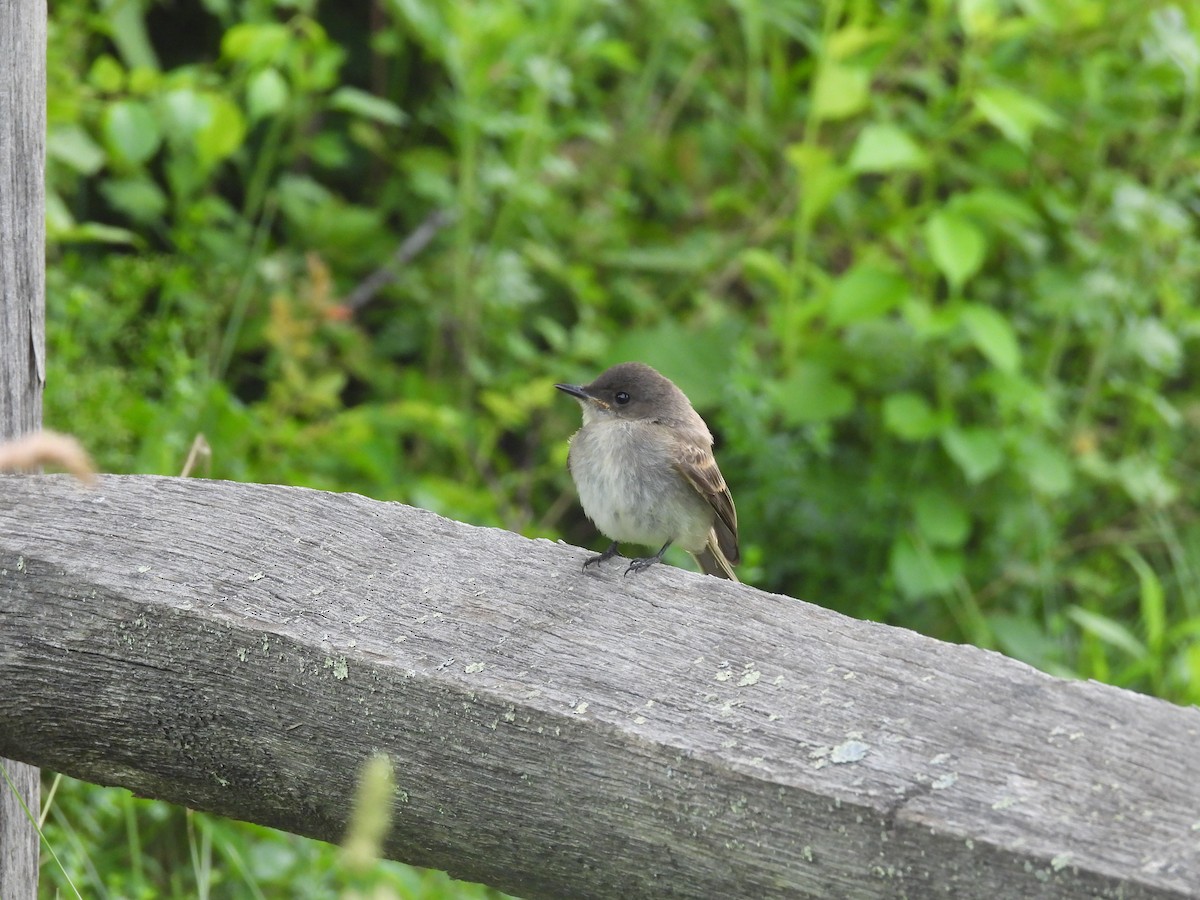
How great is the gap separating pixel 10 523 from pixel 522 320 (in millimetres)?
4369

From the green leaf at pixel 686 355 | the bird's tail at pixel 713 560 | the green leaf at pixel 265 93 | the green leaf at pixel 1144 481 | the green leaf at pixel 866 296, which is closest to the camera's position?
the bird's tail at pixel 713 560

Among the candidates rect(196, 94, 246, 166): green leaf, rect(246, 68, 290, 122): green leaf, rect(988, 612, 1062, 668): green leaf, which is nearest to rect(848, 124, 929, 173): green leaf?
rect(988, 612, 1062, 668): green leaf

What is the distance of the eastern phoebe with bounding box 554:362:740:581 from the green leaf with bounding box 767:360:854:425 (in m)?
1.43

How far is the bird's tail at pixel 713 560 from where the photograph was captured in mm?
4039

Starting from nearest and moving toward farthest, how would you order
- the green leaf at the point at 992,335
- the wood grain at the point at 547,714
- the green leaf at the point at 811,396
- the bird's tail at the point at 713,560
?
the wood grain at the point at 547,714 < the bird's tail at the point at 713,560 < the green leaf at the point at 992,335 < the green leaf at the point at 811,396

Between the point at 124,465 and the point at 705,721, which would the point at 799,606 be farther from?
the point at 124,465

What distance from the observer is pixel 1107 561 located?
6.00 meters

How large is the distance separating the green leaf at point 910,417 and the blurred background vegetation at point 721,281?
0.05 ft

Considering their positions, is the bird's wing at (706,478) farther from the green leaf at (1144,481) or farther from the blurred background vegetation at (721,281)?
the green leaf at (1144,481)

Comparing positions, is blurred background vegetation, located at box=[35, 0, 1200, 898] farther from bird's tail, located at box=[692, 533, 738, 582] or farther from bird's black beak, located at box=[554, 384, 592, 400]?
bird's black beak, located at box=[554, 384, 592, 400]

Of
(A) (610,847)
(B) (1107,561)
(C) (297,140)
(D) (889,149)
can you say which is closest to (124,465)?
(C) (297,140)

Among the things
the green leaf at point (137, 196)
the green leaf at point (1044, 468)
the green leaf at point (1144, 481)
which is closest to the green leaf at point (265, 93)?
the green leaf at point (137, 196)

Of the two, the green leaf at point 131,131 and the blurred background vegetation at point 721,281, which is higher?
the green leaf at point 131,131

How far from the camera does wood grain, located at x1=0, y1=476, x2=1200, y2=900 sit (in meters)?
1.53
